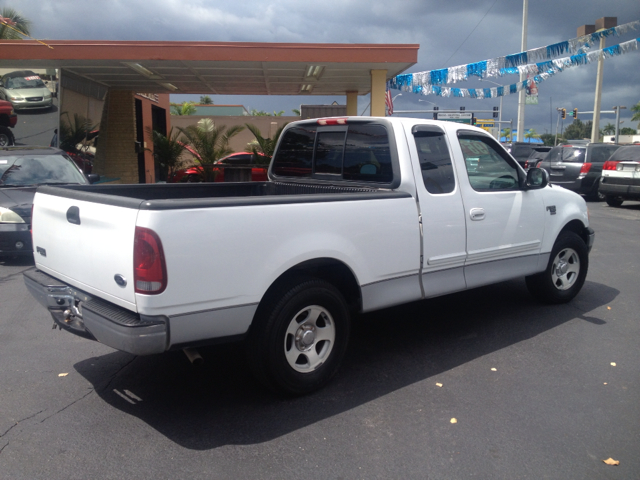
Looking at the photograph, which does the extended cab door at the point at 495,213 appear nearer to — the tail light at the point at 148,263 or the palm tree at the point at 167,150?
the tail light at the point at 148,263

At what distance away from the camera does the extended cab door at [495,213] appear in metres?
4.93

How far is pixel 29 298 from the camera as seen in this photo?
6434 mm

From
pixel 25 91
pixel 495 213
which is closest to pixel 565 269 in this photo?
pixel 495 213

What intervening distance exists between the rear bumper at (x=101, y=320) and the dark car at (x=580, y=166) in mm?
16558

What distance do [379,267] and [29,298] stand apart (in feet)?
14.5

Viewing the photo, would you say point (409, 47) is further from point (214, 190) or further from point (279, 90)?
point (214, 190)

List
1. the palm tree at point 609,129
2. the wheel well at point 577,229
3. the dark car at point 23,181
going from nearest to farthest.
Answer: the wheel well at point 577,229
the dark car at point 23,181
the palm tree at point 609,129

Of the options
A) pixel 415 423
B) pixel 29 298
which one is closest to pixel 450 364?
pixel 415 423

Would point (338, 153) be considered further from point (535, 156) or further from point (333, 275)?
point (535, 156)

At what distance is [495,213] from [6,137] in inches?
490

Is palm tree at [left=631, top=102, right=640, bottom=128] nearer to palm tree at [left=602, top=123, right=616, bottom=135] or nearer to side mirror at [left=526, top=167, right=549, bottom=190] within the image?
palm tree at [left=602, top=123, right=616, bottom=135]

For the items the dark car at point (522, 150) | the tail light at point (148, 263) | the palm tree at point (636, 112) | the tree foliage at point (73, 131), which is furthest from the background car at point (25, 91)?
the palm tree at point (636, 112)

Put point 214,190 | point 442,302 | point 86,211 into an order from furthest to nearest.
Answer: point 442,302 < point 214,190 < point 86,211

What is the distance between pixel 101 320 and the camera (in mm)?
3352
